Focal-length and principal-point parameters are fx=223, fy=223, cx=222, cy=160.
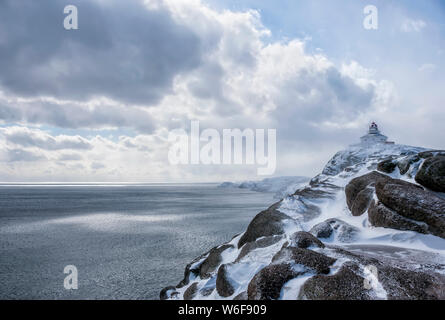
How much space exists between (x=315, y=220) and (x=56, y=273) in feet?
88.6

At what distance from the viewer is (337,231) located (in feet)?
49.9

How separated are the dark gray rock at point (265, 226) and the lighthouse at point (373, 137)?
5708cm

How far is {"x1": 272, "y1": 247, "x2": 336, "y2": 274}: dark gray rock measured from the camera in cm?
837

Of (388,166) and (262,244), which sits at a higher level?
(388,166)

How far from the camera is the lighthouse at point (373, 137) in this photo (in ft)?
216

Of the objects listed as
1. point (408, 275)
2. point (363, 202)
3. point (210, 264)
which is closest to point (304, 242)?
point (408, 275)

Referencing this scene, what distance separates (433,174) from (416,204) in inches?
150

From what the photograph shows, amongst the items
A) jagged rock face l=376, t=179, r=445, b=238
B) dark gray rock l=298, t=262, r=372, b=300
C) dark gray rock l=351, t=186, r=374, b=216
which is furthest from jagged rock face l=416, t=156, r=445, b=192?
dark gray rock l=298, t=262, r=372, b=300

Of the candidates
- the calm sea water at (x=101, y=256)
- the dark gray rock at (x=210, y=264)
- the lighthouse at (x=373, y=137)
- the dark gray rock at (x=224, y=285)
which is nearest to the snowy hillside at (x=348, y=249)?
the dark gray rock at (x=224, y=285)
